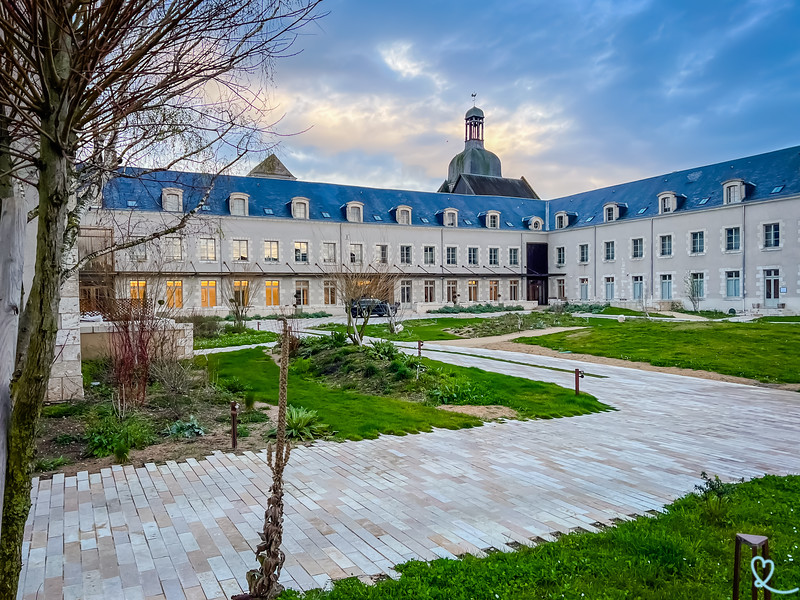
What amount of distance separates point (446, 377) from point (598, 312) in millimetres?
27520

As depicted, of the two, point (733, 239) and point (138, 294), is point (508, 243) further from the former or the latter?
point (138, 294)

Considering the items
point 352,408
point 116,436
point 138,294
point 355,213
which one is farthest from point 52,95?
point 355,213

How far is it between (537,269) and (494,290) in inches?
194

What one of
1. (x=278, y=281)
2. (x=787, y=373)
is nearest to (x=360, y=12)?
(x=787, y=373)

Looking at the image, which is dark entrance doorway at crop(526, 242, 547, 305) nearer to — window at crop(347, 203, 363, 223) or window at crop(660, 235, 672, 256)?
window at crop(660, 235, 672, 256)

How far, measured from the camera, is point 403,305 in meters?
40.8

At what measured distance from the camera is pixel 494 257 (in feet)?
152

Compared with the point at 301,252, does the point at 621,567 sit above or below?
below

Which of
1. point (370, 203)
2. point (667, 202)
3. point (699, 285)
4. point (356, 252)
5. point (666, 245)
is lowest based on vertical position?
point (699, 285)

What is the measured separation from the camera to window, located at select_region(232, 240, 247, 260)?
36.5 meters

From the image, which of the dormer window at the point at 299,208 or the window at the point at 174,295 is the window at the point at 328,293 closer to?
the dormer window at the point at 299,208

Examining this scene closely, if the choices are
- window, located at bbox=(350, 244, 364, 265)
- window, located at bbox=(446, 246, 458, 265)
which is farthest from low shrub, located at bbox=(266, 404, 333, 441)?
window, located at bbox=(446, 246, 458, 265)

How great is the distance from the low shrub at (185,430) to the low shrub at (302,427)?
3.25 feet

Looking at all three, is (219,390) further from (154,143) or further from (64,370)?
(154,143)
